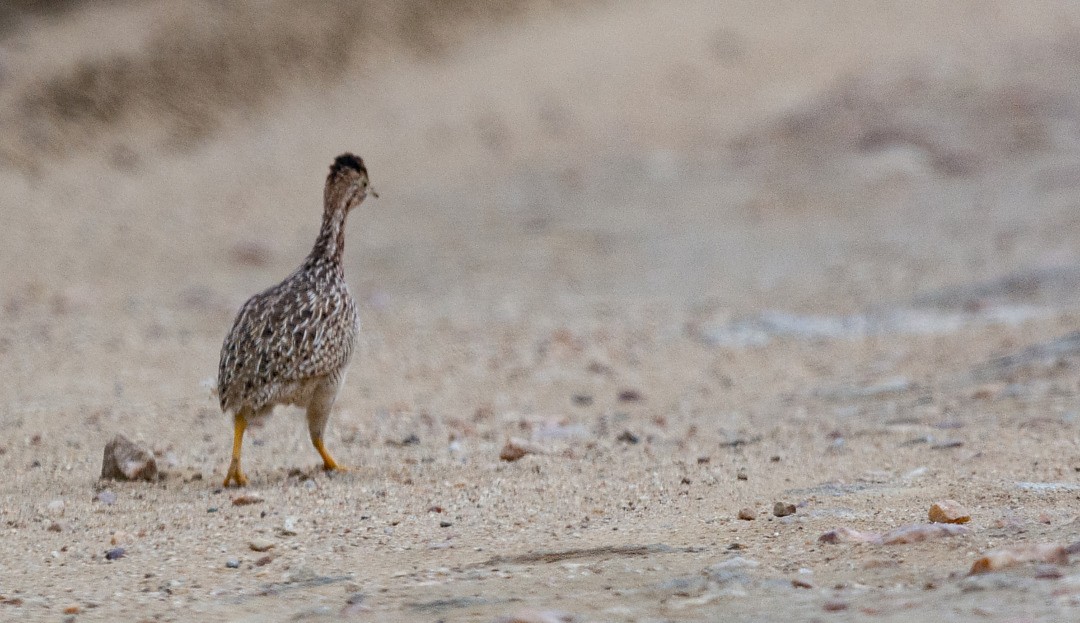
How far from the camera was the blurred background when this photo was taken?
14.8 metres

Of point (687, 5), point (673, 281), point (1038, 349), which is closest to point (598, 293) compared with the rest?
point (673, 281)

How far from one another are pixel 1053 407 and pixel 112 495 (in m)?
4.72

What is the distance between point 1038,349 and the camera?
9.47m

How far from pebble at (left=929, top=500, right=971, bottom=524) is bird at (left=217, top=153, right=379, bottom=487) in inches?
112

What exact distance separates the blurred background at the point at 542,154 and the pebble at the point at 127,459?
5278 mm

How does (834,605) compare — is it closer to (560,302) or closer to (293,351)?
(293,351)

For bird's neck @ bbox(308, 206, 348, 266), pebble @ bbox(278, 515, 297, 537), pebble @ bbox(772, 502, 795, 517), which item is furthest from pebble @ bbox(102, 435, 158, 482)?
pebble @ bbox(772, 502, 795, 517)

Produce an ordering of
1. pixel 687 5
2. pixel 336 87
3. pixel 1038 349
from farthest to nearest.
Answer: pixel 687 5 < pixel 336 87 < pixel 1038 349

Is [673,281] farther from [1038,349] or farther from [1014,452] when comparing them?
[1014,452]

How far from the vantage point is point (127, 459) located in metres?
6.68

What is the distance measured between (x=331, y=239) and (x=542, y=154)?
12.4m

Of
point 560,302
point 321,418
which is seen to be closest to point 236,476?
point 321,418

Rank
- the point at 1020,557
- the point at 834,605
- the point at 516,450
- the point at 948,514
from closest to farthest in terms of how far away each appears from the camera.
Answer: the point at 834,605, the point at 1020,557, the point at 948,514, the point at 516,450

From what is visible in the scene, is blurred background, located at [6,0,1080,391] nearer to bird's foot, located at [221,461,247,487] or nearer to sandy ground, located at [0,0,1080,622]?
sandy ground, located at [0,0,1080,622]
